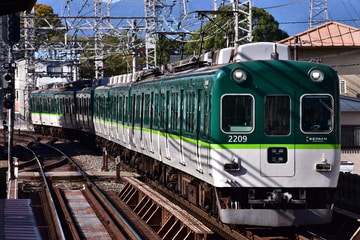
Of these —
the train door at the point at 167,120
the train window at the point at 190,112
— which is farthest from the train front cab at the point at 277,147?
the train door at the point at 167,120

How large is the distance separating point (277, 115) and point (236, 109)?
23.0 inches

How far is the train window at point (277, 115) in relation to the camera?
33.0ft

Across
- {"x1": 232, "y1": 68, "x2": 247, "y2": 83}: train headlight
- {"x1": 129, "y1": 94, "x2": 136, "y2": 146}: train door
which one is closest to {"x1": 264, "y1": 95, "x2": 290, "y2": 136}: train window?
{"x1": 232, "y1": 68, "x2": 247, "y2": 83}: train headlight

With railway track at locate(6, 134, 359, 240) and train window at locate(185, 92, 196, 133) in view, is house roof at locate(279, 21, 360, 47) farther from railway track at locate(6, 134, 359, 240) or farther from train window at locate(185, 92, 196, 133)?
train window at locate(185, 92, 196, 133)

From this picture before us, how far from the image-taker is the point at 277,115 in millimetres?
10125

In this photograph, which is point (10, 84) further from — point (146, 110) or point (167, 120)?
point (167, 120)

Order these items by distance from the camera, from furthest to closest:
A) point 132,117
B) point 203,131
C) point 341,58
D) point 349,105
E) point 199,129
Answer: point 341,58, point 349,105, point 132,117, point 199,129, point 203,131

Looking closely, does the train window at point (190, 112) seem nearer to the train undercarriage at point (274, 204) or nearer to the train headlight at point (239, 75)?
the train undercarriage at point (274, 204)

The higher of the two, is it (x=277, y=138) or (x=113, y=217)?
(x=277, y=138)

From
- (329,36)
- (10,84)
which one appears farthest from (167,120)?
(329,36)

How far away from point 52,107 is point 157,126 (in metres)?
22.3

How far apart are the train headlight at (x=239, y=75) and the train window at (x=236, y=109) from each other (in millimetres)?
223

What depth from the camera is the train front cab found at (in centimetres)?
992

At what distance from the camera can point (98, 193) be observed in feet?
52.2
